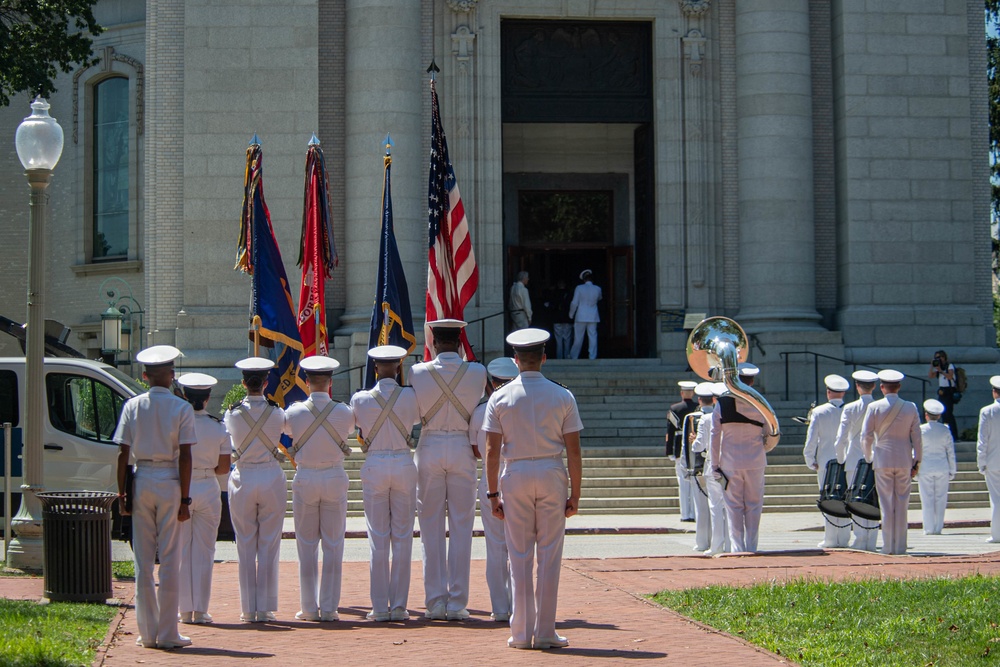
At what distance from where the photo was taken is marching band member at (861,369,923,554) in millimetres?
14656

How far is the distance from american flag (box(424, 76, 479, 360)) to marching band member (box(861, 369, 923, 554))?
581 cm

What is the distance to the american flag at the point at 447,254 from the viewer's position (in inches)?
733

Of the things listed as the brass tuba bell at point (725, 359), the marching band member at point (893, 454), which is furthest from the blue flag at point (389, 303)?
the marching band member at point (893, 454)

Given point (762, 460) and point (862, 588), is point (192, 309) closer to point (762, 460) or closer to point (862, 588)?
point (762, 460)

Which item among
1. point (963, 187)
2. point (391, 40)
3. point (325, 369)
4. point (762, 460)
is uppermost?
point (391, 40)

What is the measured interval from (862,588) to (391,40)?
59.1ft

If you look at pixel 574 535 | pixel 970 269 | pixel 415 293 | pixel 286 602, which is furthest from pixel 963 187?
pixel 286 602

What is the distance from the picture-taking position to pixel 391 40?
26859 mm

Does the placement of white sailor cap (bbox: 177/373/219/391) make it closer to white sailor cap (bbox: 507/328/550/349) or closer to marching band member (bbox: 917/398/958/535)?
white sailor cap (bbox: 507/328/550/349)

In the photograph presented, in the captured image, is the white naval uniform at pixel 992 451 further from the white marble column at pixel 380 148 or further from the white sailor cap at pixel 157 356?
the white marble column at pixel 380 148

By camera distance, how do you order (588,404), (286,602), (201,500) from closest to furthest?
(201,500) < (286,602) < (588,404)

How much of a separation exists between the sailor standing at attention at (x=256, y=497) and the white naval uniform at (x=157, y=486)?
43.0 inches

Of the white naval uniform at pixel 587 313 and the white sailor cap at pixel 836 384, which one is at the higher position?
the white naval uniform at pixel 587 313

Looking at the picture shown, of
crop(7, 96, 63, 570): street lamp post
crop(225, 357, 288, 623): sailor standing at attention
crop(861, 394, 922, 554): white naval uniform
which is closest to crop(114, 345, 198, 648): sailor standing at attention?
crop(225, 357, 288, 623): sailor standing at attention
